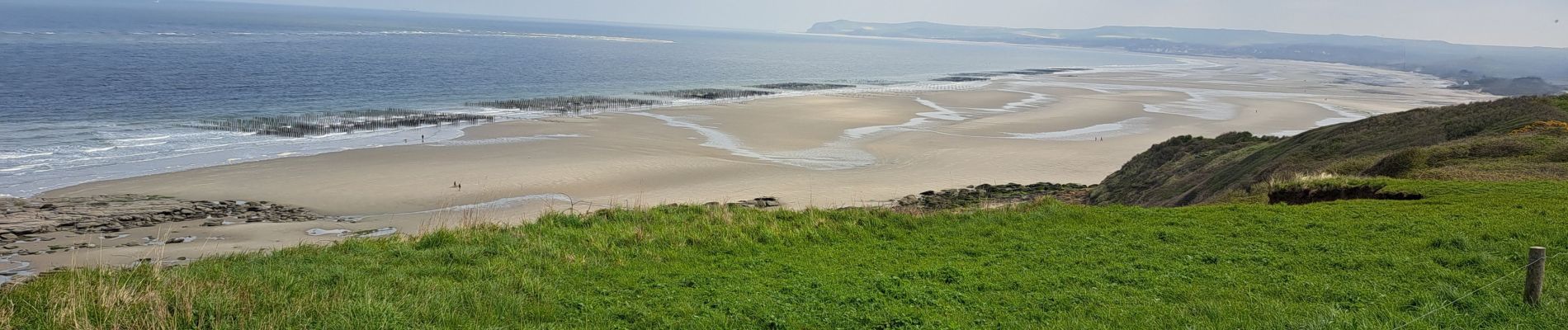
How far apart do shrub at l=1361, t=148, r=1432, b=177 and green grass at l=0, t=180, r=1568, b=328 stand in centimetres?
263

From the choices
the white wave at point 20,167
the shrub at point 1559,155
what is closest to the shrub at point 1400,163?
the shrub at point 1559,155

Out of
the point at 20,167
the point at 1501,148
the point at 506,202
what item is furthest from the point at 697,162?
the point at 1501,148

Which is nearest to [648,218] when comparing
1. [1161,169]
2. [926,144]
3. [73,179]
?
[1161,169]

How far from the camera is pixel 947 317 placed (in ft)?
25.9

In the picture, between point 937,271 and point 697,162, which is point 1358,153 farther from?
point 697,162

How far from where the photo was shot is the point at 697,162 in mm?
31469

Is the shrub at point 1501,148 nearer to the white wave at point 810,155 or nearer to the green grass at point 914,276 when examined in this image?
the green grass at point 914,276

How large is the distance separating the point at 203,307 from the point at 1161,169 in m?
23.2

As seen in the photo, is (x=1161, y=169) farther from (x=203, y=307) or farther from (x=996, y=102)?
(x=996, y=102)

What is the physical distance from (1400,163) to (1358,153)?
3.81 metres

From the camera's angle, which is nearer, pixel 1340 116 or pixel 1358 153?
pixel 1358 153

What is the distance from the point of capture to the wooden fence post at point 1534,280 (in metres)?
6.61

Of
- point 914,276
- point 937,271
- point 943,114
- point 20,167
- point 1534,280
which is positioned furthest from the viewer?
point 943,114

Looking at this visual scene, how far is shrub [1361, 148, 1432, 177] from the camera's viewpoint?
52.0ft
